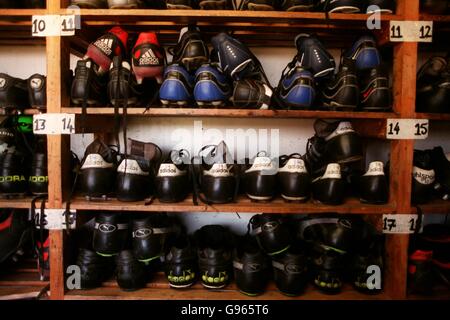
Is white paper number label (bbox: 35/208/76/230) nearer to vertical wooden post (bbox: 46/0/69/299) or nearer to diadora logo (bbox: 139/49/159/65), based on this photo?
vertical wooden post (bbox: 46/0/69/299)

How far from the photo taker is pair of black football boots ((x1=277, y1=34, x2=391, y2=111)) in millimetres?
1228

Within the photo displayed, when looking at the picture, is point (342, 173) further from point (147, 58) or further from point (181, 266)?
point (147, 58)

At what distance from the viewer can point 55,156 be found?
124 centimetres

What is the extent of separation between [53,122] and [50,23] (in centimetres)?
40

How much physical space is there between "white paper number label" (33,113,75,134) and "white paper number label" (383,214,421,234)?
1382 millimetres

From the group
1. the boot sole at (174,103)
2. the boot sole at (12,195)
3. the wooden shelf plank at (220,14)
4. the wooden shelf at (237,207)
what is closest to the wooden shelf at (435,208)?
the wooden shelf at (237,207)

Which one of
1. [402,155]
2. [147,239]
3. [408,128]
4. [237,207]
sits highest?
[408,128]

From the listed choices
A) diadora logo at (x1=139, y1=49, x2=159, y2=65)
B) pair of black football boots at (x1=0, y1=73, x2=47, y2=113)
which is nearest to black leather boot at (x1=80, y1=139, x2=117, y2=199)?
pair of black football boots at (x1=0, y1=73, x2=47, y2=113)

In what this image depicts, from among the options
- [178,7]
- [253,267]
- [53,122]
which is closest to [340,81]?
[178,7]

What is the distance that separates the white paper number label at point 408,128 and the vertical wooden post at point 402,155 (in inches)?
1.0

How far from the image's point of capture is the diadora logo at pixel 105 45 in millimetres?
1271

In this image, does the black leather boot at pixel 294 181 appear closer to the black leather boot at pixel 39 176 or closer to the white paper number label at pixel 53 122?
the white paper number label at pixel 53 122

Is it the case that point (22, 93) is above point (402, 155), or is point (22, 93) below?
above
